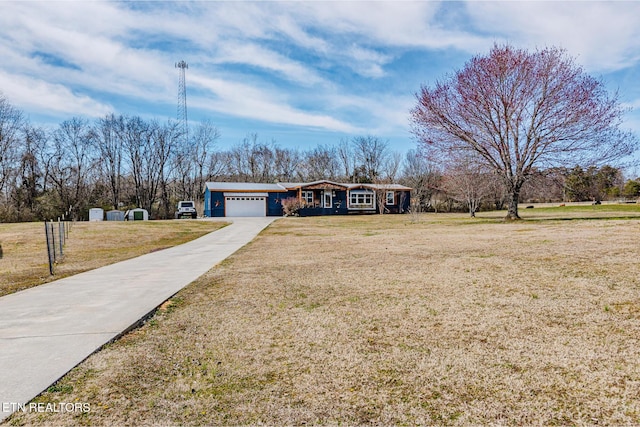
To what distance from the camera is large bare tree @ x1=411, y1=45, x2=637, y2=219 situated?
17.7 metres

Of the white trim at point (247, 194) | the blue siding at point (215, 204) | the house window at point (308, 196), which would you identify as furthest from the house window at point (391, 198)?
the blue siding at point (215, 204)

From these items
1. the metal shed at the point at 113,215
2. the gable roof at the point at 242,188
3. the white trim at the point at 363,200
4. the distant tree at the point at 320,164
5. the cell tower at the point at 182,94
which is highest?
the cell tower at the point at 182,94

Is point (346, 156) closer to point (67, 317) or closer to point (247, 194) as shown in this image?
point (247, 194)

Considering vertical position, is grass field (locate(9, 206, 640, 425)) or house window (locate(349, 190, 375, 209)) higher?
house window (locate(349, 190, 375, 209))

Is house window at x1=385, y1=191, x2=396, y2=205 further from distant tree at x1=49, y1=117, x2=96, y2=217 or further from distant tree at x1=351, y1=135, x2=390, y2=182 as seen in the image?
distant tree at x1=49, y1=117, x2=96, y2=217

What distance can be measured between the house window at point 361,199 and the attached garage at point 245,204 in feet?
29.6

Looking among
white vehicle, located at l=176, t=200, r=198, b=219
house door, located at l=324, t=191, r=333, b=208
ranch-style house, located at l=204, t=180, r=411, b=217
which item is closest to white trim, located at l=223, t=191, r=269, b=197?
ranch-style house, located at l=204, t=180, r=411, b=217

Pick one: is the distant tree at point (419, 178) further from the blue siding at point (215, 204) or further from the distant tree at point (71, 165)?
the distant tree at point (71, 165)

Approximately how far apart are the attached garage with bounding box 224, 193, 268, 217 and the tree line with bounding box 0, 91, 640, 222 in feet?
25.4

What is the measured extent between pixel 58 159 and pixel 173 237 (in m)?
28.6

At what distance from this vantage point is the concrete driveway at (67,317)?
2766 millimetres

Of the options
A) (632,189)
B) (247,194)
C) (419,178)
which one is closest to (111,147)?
(247,194)

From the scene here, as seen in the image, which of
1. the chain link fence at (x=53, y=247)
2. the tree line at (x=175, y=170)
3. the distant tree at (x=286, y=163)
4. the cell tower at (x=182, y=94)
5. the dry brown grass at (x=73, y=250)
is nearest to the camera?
the dry brown grass at (x=73, y=250)

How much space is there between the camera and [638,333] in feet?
11.2
